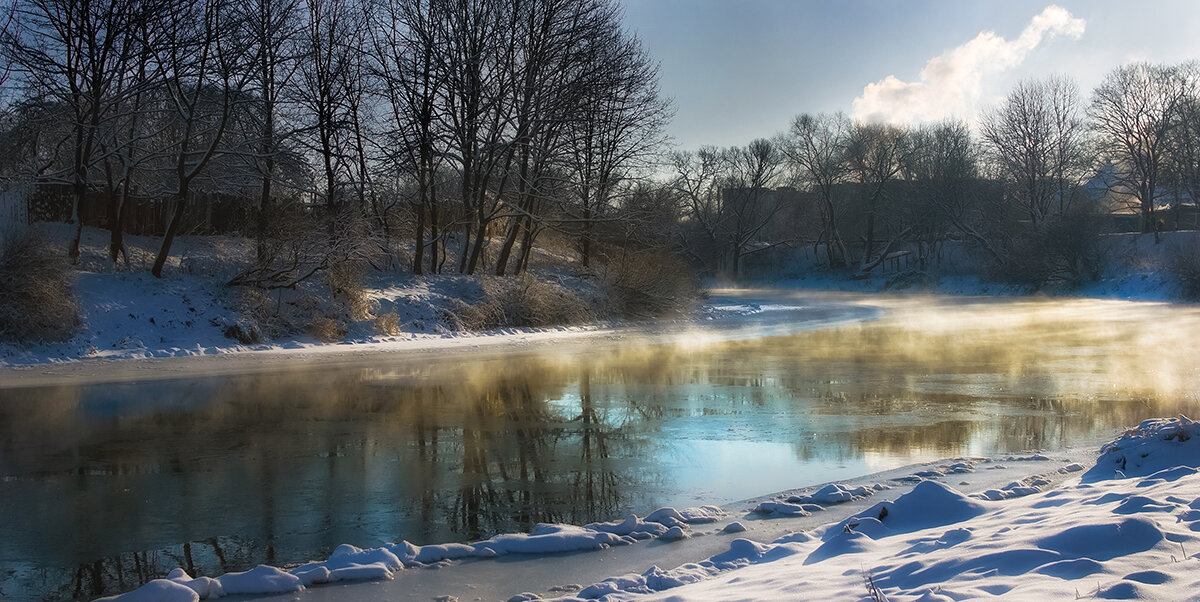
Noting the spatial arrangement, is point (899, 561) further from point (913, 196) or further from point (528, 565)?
point (913, 196)

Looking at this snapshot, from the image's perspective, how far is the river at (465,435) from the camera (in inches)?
278

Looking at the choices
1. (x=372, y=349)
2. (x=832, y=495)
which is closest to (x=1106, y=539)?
(x=832, y=495)

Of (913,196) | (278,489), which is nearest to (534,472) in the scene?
(278,489)

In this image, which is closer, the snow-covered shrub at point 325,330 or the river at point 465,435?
the river at point 465,435

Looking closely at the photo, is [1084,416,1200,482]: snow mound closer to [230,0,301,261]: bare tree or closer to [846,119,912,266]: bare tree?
[230,0,301,261]: bare tree

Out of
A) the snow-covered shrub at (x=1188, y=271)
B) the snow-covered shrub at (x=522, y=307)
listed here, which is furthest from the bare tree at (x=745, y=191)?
the snow-covered shrub at (x=522, y=307)

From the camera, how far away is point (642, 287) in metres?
33.0

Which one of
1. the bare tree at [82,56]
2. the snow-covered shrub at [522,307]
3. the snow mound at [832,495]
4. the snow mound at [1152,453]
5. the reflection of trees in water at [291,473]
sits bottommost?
the reflection of trees in water at [291,473]

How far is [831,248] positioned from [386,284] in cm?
5825

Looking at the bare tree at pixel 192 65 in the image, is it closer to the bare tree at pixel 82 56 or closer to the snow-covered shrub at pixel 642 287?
the bare tree at pixel 82 56

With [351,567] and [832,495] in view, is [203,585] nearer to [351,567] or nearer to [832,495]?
[351,567]

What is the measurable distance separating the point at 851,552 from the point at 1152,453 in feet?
14.0

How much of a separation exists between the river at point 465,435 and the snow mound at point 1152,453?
157 centimetres

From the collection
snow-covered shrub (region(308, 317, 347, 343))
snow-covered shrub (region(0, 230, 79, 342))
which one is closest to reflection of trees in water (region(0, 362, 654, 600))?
snow-covered shrub (region(0, 230, 79, 342))
